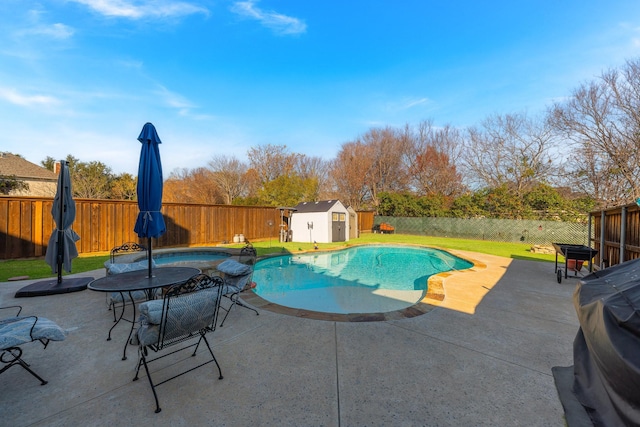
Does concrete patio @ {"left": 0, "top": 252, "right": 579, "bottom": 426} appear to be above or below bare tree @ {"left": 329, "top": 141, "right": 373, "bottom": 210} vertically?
below

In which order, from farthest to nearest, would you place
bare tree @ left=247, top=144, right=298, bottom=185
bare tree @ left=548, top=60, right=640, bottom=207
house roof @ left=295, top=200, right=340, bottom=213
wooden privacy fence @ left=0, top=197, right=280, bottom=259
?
bare tree @ left=247, top=144, right=298, bottom=185, house roof @ left=295, top=200, right=340, bottom=213, bare tree @ left=548, top=60, right=640, bottom=207, wooden privacy fence @ left=0, top=197, right=280, bottom=259

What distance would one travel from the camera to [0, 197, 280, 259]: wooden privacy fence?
8.31 m

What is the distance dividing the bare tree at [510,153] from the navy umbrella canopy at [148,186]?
21.1m

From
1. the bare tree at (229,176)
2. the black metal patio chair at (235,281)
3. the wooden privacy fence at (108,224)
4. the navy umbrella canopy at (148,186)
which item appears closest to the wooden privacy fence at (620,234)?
the black metal patio chair at (235,281)

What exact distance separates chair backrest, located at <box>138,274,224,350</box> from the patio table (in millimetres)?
626

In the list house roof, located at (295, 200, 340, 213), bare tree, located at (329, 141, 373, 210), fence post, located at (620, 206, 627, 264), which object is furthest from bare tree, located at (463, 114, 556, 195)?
fence post, located at (620, 206, 627, 264)

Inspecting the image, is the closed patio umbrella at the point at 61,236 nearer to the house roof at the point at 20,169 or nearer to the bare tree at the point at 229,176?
the house roof at the point at 20,169

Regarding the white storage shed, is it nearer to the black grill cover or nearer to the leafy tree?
the leafy tree

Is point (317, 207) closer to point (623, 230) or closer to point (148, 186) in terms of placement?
point (623, 230)

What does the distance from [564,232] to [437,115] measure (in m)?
14.6

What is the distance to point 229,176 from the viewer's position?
1070 inches

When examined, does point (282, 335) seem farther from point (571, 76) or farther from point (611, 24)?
point (571, 76)

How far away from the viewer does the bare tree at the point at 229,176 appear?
27.1 m

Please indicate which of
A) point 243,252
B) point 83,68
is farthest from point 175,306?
point 83,68
